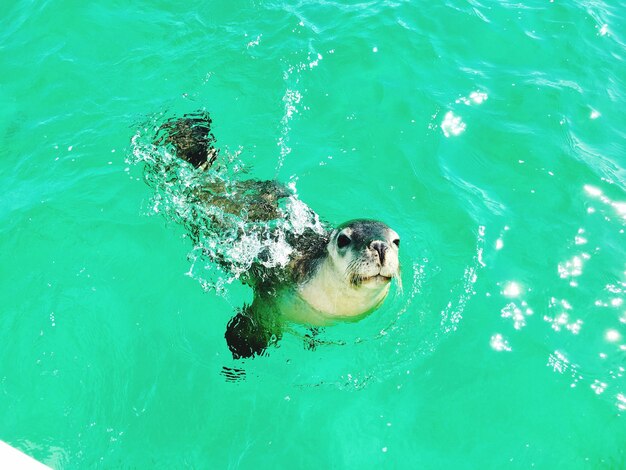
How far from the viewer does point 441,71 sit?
396 inches

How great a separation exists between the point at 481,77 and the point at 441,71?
→ 2.10 feet

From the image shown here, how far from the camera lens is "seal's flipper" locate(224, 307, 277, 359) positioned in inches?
263

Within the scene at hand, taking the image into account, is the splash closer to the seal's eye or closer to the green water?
the green water

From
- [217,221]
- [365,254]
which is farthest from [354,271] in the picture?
[217,221]

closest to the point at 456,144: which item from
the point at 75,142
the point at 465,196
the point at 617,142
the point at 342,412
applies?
the point at 465,196

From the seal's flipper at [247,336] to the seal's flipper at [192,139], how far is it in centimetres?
205

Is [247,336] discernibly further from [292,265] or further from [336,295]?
[336,295]

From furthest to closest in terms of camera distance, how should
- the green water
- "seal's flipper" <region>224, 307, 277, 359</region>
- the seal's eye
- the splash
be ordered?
the splash < "seal's flipper" <region>224, 307, 277, 359</region> < the green water < the seal's eye

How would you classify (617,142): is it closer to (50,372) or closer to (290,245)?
(290,245)

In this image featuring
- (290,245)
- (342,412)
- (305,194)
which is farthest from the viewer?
(305,194)

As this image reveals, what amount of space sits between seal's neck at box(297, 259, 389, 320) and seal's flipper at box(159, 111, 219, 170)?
2291 mm

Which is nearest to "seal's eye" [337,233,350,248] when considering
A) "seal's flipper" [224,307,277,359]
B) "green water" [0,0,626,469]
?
"green water" [0,0,626,469]

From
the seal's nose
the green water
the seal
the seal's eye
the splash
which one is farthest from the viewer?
the splash

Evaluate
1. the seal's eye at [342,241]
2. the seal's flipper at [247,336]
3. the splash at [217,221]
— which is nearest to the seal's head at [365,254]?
the seal's eye at [342,241]
